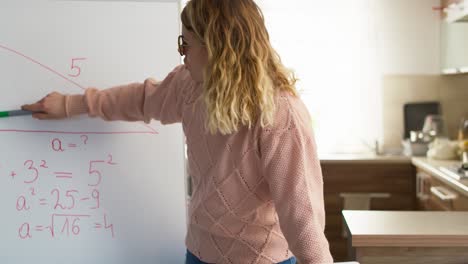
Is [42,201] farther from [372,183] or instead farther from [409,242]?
[372,183]

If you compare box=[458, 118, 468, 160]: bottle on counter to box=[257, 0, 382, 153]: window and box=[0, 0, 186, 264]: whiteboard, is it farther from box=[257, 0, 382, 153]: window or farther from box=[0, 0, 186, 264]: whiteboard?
box=[0, 0, 186, 264]: whiteboard

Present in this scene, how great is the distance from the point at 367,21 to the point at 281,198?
8.75ft

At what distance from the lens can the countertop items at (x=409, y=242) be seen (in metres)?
1.43

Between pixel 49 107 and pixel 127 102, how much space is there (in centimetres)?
20

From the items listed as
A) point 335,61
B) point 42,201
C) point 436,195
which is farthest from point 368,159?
point 42,201

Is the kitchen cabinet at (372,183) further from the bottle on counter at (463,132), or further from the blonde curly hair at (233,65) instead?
the blonde curly hair at (233,65)

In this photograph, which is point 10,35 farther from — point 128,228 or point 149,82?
point 128,228

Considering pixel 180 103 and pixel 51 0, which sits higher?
pixel 51 0

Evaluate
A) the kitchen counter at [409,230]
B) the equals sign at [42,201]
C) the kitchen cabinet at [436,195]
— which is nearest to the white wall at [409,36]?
the kitchen cabinet at [436,195]

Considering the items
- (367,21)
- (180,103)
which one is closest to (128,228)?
(180,103)

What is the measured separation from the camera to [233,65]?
1097mm

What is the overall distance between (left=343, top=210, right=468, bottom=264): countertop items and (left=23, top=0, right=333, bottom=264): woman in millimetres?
270

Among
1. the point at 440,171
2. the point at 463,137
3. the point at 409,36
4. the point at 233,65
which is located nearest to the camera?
the point at 233,65

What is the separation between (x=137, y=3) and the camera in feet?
4.66
